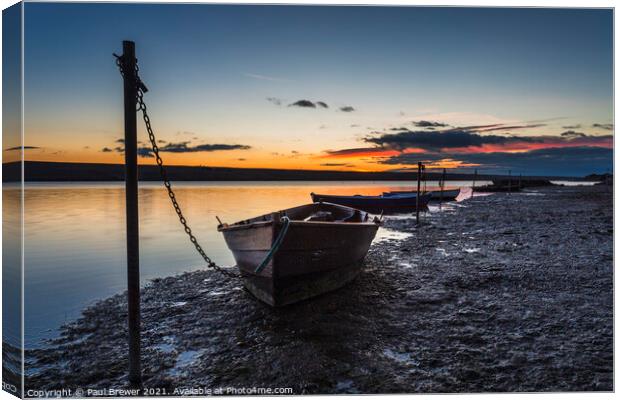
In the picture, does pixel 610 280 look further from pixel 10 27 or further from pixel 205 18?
pixel 10 27

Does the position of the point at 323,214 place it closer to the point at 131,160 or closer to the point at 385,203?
the point at 131,160

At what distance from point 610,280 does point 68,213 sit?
29.1 meters

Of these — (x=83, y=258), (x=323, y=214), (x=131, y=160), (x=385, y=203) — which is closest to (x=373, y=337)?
(x=131, y=160)

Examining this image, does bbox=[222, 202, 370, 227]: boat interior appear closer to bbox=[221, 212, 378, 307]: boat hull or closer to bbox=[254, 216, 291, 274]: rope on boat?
bbox=[221, 212, 378, 307]: boat hull

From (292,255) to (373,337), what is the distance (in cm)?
178

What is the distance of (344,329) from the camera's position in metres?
6.07

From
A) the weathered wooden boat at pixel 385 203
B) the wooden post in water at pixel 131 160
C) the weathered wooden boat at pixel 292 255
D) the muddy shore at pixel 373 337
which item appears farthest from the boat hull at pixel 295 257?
the weathered wooden boat at pixel 385 203

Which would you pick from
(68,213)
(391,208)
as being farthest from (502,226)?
(68,213)

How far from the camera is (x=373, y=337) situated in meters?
5.74

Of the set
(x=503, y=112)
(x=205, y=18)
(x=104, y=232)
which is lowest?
(x=104, y=232)

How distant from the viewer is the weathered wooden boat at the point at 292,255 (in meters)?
6.39

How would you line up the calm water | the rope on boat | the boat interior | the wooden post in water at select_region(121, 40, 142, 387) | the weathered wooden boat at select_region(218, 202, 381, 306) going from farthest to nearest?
the boat interior
the calm water
the weathered wooden boat at select_region(218, 202, 381, 306)
the rope on boat
the wooden post in water at select_region(121, 40, 142, 387)

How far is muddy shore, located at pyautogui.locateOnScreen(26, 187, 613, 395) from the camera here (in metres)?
4.69

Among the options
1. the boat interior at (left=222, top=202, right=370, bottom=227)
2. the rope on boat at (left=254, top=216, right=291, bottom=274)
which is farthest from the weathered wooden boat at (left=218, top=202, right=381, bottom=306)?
the boat interior at (left=222, top=202, right=370, bottom=227)
